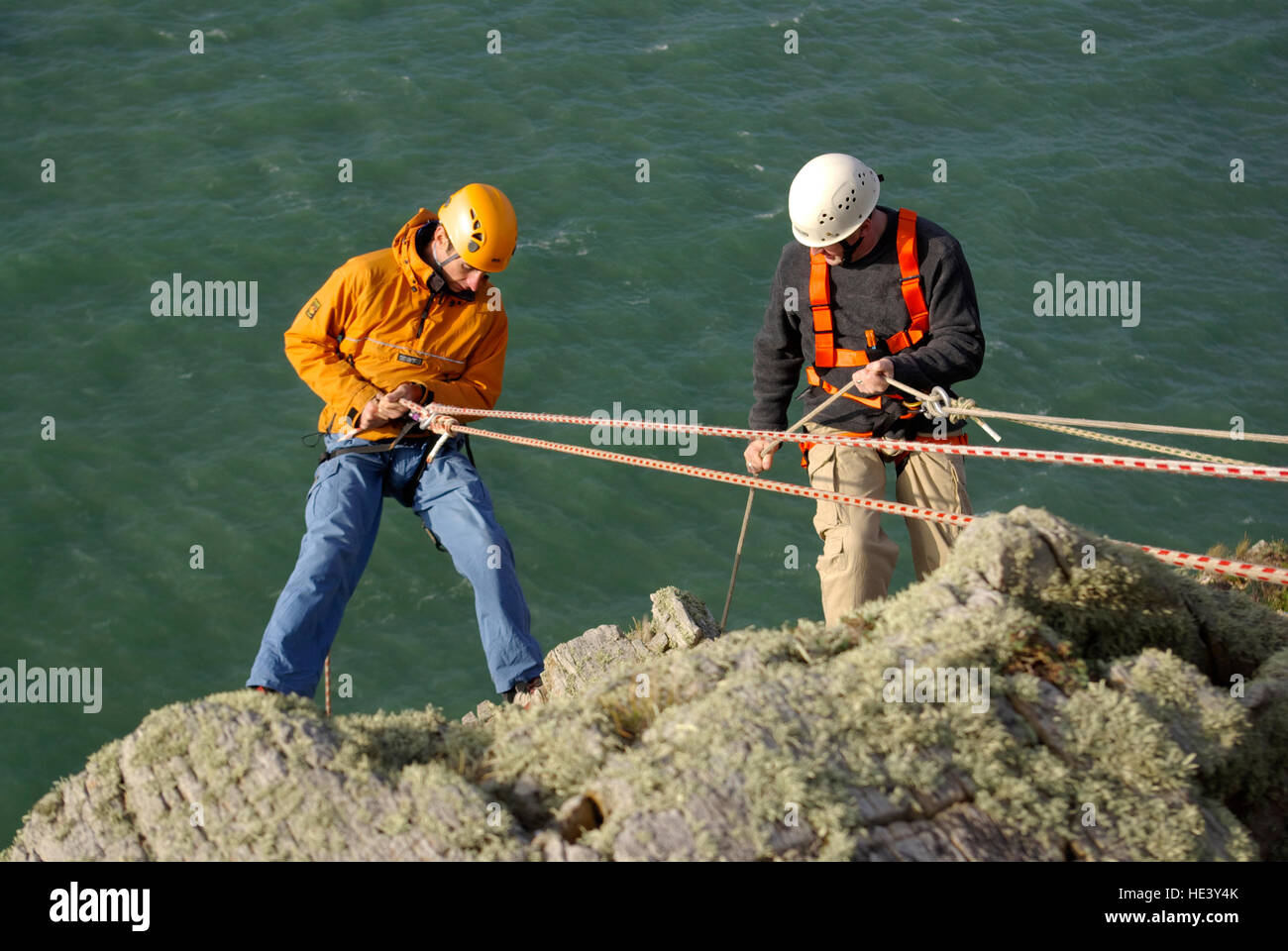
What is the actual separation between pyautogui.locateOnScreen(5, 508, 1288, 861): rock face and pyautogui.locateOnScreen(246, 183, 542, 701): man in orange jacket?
275 cm

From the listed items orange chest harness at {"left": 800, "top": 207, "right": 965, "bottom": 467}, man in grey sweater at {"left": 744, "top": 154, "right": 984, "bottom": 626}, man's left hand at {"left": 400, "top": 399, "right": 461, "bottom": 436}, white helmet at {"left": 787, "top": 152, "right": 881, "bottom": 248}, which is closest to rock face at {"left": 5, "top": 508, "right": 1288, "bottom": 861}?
man in grey sweater at {"left": 744, "top": 154, "right": 984, "bottom": 626}

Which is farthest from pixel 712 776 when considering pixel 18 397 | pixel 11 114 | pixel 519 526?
pixel 11 114

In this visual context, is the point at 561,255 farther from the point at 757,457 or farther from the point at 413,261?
the point at 757,457

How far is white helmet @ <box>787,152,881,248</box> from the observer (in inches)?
330

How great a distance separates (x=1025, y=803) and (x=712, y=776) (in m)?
1.39

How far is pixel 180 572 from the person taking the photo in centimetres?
1859

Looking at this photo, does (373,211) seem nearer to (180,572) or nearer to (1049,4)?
(180,572)

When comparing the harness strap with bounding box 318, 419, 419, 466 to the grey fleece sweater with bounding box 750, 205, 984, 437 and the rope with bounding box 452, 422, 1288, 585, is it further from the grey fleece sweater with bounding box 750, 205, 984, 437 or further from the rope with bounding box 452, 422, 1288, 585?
the grey fleece sweater with bounding box 750, 205, 984, 437

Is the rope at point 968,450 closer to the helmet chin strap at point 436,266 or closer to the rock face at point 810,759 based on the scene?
the rock face at point 810,759

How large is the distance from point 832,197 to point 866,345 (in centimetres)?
112

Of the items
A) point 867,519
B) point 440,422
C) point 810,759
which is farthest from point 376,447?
point 810,759

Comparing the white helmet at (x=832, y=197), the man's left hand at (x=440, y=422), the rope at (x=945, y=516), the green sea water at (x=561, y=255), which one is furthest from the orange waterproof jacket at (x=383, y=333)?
the green sea water at (x=561, y=255)

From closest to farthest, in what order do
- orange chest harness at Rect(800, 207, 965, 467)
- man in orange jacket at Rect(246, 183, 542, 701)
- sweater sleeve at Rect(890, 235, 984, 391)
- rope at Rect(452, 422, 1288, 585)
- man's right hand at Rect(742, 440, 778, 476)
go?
rope at Rect(452, 422, 1288, 585)
sweater sleeve at Rect(890, 235, 984, 391)
orange chest harness at Rect(800, 207, 965, 467)
man in orange jacket at Rect(246, 183, 542, 701)
man's right hand at Rect(742, 440, 778, 476)

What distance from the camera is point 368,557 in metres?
8.57
